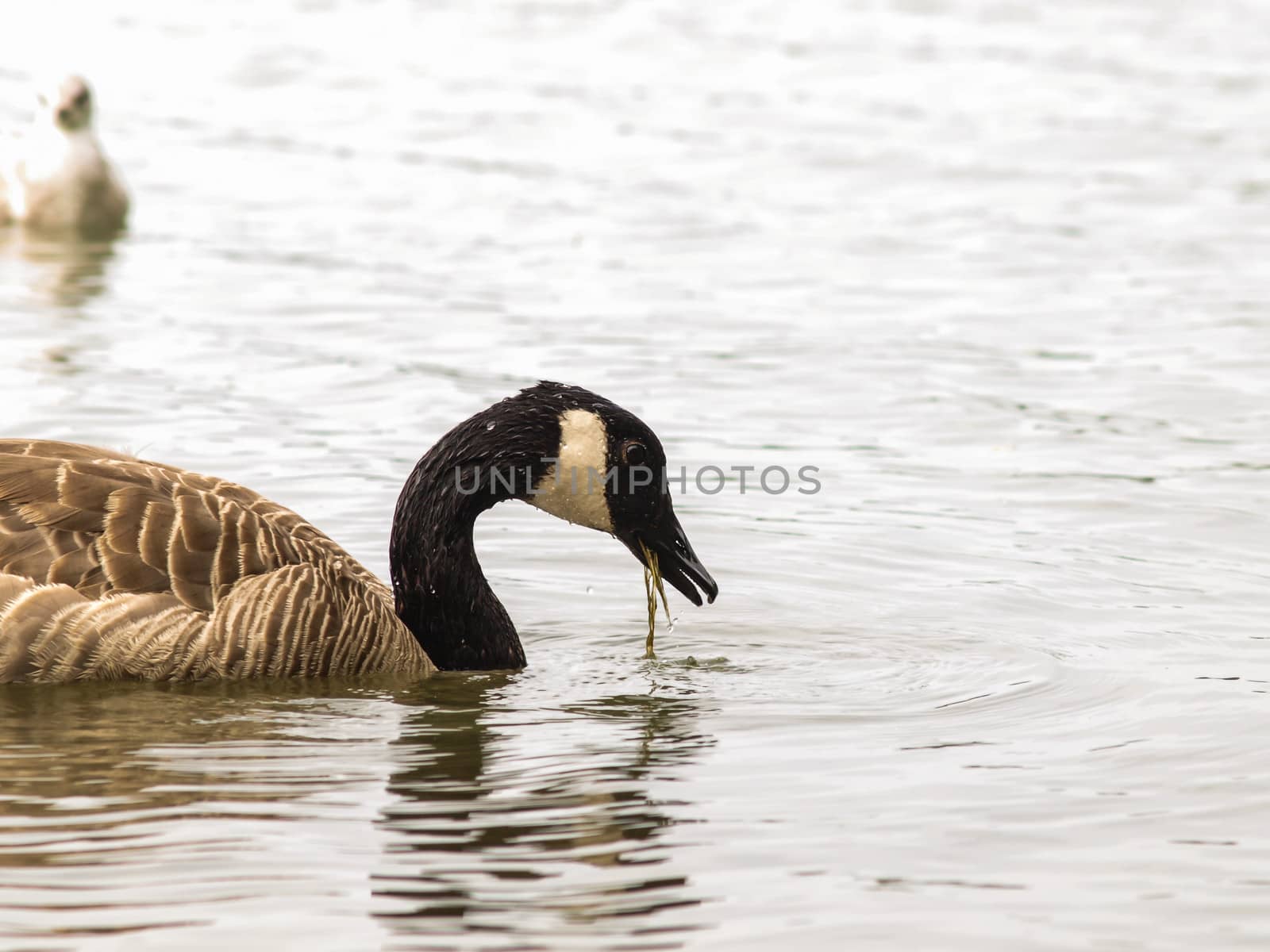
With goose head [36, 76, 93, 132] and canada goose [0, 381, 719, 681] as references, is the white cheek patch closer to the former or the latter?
canada goose [0, 381, 719, 681]

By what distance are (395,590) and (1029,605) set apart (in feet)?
11.5

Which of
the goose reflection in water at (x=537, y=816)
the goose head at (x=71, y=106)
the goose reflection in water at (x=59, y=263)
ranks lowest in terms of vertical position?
the goose reflection in water at (x=537, y=816)

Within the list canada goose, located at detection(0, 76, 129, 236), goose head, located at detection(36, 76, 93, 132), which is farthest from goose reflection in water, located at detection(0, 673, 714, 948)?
goose head, located at detection(36, 76, 93, 132)

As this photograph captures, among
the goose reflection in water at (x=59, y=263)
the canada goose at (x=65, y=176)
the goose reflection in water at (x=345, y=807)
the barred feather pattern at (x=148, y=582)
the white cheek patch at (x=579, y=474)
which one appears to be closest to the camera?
the goose reflection in water at (x=345, y=807)

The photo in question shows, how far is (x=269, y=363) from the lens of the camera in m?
15.5

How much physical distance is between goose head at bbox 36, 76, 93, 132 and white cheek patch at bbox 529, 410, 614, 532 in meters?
12.2

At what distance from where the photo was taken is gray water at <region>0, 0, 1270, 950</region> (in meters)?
7.07

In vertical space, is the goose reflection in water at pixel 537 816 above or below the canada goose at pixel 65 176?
below

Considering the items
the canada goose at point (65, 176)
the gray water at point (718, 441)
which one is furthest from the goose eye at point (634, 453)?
the canada goose at point (65, 176)

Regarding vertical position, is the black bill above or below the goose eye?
below

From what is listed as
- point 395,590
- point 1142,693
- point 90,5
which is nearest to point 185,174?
point 90,5

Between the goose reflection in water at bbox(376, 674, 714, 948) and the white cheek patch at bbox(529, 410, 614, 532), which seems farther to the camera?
the white cheek patch at bbox(529, 410, 614, 532)

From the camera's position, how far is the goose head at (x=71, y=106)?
20219mm

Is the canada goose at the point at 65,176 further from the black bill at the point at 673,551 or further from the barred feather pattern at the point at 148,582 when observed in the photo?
the black bill at the point at 673,551
